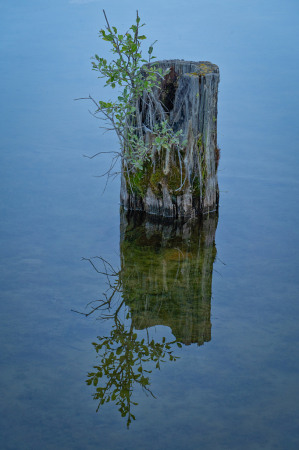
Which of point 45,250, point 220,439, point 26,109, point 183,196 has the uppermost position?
point 26,109

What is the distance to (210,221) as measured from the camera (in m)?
4.84

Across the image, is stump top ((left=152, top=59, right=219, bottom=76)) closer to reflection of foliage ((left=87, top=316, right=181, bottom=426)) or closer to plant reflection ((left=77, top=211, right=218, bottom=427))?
plant reflection ((left=77, top=211, right=218, bottom=427))

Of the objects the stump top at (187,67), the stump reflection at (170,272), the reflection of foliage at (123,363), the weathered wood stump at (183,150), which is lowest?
the reflection of foliage at (123,363)

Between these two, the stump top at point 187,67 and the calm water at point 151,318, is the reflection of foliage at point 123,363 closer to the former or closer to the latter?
the calm water at point 151,318

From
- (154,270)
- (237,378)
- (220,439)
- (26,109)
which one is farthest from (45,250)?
(26,109)

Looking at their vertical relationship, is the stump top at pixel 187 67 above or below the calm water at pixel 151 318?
above

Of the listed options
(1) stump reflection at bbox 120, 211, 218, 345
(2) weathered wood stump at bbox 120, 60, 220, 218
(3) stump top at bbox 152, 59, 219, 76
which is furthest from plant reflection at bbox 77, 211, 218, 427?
(3) stump top at bbox 152, 59, 219, 76

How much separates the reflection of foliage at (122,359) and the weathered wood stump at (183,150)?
163cm

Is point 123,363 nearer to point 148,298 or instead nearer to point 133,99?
point 148,298

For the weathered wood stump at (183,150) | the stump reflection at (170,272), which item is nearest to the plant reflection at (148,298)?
the stump reflection at (170,272)

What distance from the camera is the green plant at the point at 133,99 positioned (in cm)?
426

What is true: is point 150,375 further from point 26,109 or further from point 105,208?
point 26,109

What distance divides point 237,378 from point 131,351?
2.13 ft

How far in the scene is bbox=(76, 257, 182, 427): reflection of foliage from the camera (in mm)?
2631
